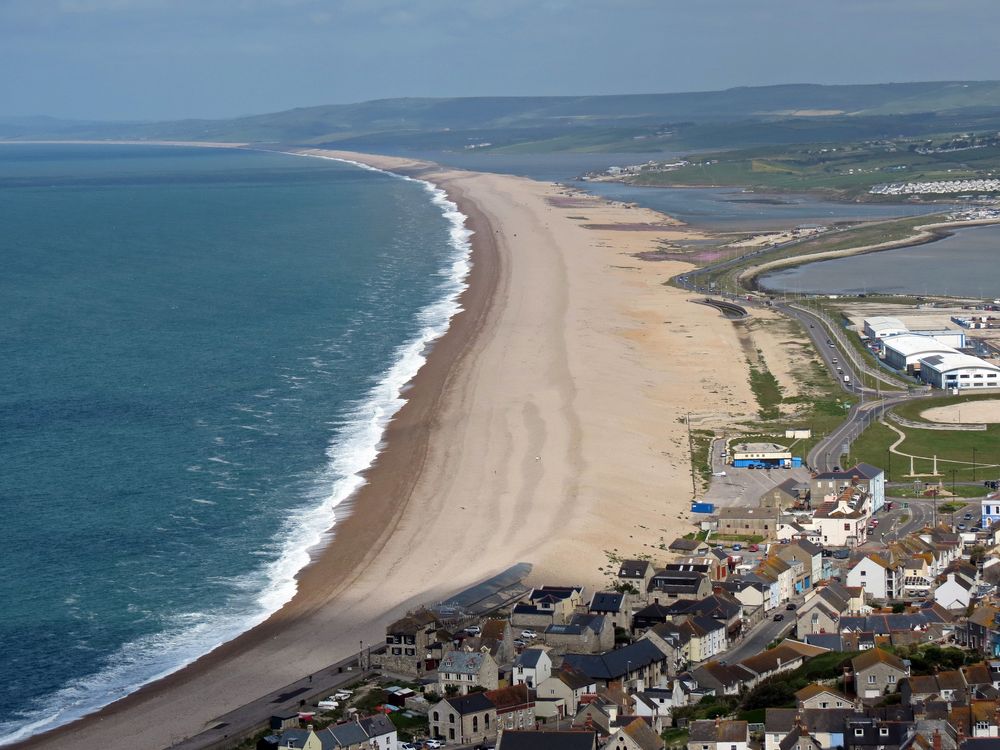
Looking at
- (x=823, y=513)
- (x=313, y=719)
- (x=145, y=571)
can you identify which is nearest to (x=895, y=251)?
(x=823, y=513)

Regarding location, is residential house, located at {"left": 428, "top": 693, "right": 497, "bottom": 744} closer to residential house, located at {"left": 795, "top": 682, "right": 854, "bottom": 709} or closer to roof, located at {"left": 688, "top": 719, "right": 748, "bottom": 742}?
roof, located at {"left": 688, "top": 719, "right": 748, "bottom": 742}

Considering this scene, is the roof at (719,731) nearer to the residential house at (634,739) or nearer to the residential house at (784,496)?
the residential house at (634,739)

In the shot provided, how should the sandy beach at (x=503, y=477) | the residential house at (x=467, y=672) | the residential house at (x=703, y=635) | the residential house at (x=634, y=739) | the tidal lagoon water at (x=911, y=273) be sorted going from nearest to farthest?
the residential house at (x=634, y=739) < the residential house at (x=467, y=672) < the residential house at (x=703, y=635) < the sandy beach at (x=503, y=477) < the tidal lagoon water at (x=911, y=273)

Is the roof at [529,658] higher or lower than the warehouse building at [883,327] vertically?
higher

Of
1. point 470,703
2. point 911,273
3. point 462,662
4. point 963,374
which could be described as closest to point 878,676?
point 470,703

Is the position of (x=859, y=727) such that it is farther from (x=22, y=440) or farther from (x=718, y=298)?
(x=718, y=298)

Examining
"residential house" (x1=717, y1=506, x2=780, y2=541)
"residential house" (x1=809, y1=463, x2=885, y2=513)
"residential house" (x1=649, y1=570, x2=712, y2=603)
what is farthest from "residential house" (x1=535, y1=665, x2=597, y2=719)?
"residential house" (x1=809, y1=463, x2=885, y2=513)

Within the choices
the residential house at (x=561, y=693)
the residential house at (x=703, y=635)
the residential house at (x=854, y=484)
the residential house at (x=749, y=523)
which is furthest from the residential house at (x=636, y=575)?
the residential house at (x=854, y=484)
